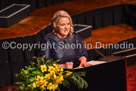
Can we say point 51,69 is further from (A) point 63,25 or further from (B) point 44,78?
(A) point 63,25

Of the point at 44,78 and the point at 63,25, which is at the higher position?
the point at 63,25

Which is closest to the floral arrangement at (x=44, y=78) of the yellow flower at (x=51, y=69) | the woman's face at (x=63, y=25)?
the yellow flower at (x=51, y=69)

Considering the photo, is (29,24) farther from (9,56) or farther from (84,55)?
(84,55)

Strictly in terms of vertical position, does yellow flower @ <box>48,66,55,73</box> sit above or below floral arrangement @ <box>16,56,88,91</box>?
above

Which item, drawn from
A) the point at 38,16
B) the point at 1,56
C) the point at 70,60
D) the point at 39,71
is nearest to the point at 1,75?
the point at 1,56

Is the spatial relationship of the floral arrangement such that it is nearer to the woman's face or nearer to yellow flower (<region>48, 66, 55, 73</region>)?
yellow flower (<region>48, 66, 55, 73</region>)

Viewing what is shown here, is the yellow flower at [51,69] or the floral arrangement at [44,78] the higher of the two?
the yellow flower at [51,69]

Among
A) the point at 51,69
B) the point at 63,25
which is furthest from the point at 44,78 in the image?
the point at 63,25

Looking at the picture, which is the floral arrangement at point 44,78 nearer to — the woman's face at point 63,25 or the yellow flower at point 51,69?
the yellow flower at point 51,69

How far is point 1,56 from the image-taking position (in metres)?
4.16

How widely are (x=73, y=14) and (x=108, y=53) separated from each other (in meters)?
0.90

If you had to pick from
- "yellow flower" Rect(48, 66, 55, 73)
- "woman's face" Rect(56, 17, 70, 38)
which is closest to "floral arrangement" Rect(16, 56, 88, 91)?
"yellow flower" Rect(48, 66, 55, 73)

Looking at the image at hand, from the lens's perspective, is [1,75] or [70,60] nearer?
[70,60]

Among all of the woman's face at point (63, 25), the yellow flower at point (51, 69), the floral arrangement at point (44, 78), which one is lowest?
the floral arrangement at point (44, 78)
